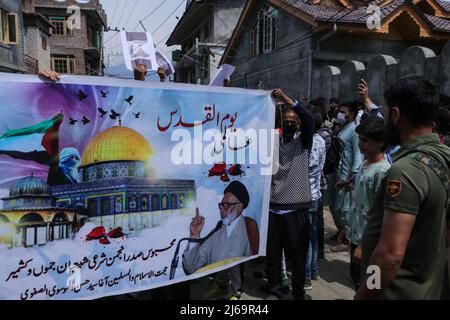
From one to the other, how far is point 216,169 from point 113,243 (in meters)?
0.99

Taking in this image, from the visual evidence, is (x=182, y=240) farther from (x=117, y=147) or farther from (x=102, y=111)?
(x=102, y=111)

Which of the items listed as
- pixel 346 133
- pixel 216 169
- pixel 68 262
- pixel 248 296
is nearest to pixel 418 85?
pixel 216 169

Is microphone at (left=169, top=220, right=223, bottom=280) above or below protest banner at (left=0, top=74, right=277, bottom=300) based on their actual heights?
below

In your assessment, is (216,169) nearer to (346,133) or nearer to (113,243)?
(113,243)

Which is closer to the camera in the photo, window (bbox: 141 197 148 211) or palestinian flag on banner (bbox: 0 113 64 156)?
palestinian flag on banner (bbox: 0 113 64 156)

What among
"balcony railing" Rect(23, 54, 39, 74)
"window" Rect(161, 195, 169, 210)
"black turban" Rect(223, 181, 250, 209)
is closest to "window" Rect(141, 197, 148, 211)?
"window" Rect(161, 195, 169, 210)

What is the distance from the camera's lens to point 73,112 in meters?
2.52

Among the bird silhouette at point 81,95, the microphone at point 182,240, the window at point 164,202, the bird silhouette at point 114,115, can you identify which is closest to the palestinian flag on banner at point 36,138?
the bird silhouette at point 81,95

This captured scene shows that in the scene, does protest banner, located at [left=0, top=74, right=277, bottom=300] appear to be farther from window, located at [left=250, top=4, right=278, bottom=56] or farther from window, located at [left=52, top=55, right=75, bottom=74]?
window, located at [left=52, top=55, right=75, bottom=74]

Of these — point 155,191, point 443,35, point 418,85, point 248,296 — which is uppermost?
point 443,35

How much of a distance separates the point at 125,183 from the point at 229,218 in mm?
947

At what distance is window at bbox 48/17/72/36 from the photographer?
3581cm

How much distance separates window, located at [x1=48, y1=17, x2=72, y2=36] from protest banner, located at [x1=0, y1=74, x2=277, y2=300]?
123 ft

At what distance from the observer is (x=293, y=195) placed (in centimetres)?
324
